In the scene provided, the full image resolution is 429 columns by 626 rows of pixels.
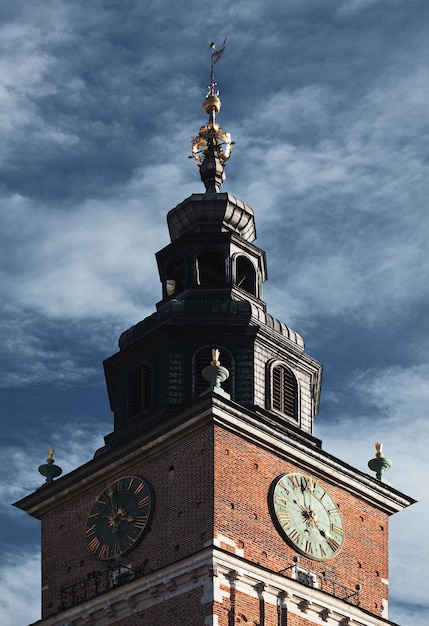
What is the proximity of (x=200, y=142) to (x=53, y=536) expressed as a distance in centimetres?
1368

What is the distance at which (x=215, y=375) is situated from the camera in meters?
45.4

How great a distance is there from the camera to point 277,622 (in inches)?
1699

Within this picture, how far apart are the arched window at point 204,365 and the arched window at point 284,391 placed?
123 centimetres

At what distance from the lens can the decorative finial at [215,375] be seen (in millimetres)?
45125

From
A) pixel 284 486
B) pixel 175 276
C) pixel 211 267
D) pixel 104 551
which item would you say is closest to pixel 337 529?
pixel 284 486

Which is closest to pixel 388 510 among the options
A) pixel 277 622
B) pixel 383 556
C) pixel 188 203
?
pixel 383 556

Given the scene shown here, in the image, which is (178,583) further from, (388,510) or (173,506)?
(388,510)

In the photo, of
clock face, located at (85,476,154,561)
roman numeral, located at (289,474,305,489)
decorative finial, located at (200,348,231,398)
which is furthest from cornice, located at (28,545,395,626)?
decorative finial, located at (200,348,231,398)

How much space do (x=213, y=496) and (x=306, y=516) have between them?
320 centimetres

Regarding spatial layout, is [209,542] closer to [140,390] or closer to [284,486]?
[284,486]

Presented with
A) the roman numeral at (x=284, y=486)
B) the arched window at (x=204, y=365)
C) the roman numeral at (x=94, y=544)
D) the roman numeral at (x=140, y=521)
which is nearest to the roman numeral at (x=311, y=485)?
the roman numeral at (x=284, y=486)

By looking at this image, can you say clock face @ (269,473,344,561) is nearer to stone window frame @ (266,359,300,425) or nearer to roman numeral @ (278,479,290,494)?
roman numeral @ (278,479,290,494)

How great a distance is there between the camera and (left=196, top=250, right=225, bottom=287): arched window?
50719 mm

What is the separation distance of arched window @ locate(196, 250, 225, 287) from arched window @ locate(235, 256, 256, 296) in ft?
1.72
